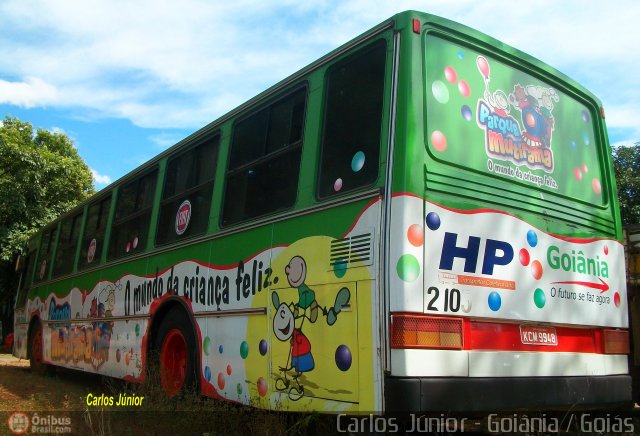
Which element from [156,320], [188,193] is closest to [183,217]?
[188,193]

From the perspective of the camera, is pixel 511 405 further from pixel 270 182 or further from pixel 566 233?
pixel 270 182

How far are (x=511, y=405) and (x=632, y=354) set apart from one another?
3.31m

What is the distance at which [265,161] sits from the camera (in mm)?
5047

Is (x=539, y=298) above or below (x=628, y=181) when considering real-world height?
below

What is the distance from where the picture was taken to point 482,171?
410 cm

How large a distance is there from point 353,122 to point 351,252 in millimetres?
970

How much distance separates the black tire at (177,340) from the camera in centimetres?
569

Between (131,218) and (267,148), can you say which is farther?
(131,218)

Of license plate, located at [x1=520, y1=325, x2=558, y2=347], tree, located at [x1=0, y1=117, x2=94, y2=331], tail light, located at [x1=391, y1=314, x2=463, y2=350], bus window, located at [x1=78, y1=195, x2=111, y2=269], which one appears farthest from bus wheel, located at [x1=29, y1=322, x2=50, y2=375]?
license plate, located at [x1=520, y1=325, x2=558, y2=347]

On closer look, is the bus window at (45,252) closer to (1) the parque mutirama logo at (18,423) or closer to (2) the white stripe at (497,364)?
(1) the parque mutirama logo at (18,423)

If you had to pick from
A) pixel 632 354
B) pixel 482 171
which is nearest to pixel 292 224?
pixel 482 171

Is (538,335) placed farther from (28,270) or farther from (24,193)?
(24,193)

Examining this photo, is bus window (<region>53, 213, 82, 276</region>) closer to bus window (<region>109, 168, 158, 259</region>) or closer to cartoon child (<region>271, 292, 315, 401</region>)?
bus window (<region>109, 168, 158, 259</region>)

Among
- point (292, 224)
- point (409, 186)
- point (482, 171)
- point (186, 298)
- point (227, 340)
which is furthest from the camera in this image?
point (186, 298)
